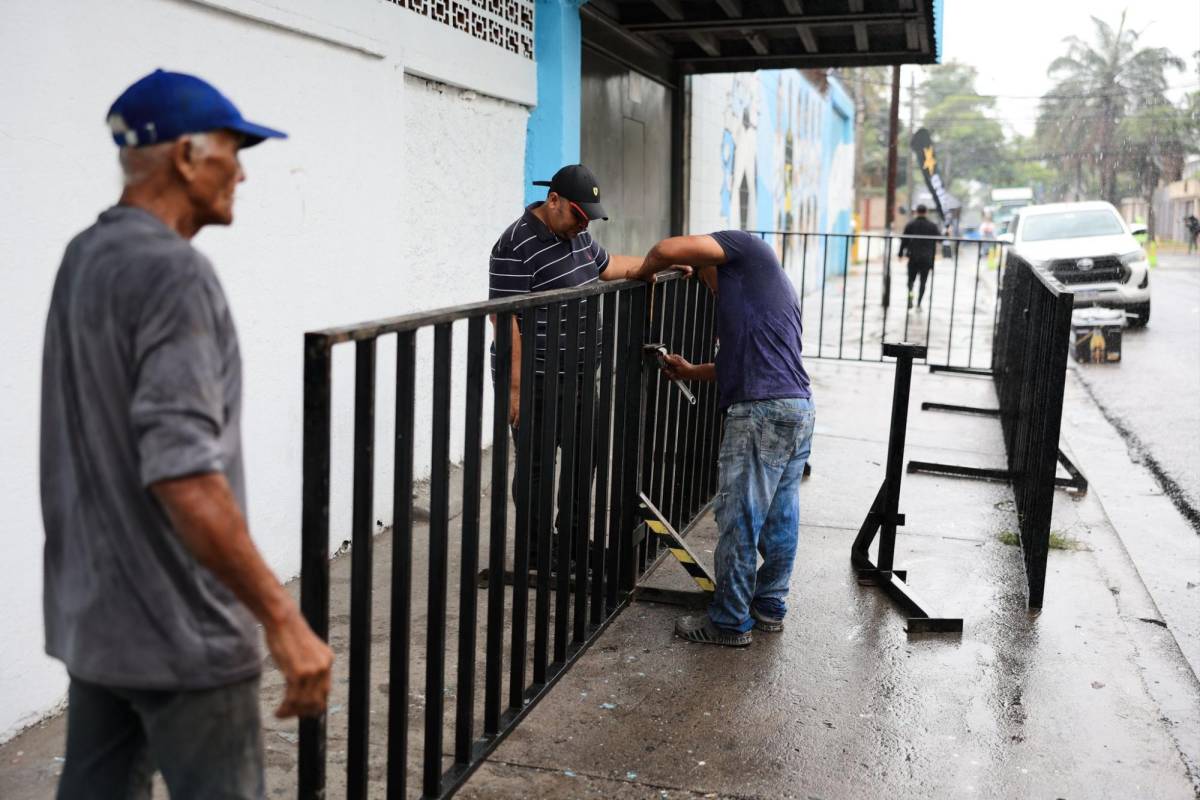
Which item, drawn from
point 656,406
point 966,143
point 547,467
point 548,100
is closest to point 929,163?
point 548,100

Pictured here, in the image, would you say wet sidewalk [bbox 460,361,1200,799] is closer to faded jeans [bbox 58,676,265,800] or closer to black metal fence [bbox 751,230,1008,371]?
faded jeans [bbox 58,676,265,800]

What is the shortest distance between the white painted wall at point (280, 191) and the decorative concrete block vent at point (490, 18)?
83 millimetres

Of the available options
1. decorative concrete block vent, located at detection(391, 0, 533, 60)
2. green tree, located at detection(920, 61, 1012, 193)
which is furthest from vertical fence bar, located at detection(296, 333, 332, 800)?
green tree, located at detection(920, 61, 1012, 193)

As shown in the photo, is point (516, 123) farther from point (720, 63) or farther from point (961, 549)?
point (720, 63)

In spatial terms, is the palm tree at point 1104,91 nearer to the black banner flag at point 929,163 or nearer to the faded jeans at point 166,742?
the black banner flag at point 929,163

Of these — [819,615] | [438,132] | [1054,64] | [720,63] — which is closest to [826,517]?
[819,615]

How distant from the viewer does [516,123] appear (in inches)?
308

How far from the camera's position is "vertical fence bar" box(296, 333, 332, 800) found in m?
2.55

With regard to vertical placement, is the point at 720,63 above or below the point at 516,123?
above

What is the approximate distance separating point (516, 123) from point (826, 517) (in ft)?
10.8

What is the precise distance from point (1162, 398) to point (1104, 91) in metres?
76.9

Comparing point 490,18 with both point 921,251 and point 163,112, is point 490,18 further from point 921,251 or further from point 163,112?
point 921,251

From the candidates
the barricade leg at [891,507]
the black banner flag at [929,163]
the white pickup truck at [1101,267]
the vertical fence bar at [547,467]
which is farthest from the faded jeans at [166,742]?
the black banner flag at [929,163]

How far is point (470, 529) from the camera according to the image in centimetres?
340
